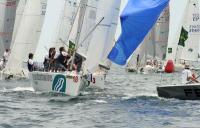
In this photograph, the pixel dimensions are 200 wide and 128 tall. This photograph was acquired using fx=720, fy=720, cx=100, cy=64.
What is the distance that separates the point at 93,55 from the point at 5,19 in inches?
565

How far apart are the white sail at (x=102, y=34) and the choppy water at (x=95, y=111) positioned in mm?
2497

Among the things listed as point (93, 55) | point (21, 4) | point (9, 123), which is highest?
point (21, 4)

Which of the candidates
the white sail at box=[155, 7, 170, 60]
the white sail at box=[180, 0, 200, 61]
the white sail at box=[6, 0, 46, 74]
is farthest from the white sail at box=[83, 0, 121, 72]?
the white sail at box=[155, 7, 170, 60]

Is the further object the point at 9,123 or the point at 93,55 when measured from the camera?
the point at 93,55

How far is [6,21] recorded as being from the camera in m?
41.8

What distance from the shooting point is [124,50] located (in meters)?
24.1

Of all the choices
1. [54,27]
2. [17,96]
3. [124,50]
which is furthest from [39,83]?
[54,27]

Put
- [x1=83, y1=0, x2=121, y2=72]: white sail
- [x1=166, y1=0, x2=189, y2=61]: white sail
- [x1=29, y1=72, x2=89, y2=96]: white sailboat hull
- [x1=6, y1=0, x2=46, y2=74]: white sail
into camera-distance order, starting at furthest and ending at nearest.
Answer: [x1=166, y1=0, x2=189, y2=61]: white sail → [x1=6, y1=0, x2=46, y2=74]: white sail → [x1=83, y1=0, x2=121, y2=72]: white sail → [x1=29, y1=72, x2=89, y2=96]: white sailboat hull

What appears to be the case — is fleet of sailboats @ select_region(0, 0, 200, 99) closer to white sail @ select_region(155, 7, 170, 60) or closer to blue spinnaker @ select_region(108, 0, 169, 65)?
blue spinnaker @ select_region(108, 0, 169, 65)

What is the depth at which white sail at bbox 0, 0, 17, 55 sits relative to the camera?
135 feet

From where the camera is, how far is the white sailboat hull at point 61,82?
995 inches

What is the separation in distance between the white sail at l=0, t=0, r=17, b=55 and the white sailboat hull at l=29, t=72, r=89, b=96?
15.1 metres

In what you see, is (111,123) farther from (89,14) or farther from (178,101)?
(89,14)

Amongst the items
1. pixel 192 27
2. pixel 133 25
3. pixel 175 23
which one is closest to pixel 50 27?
pixel 175 23
